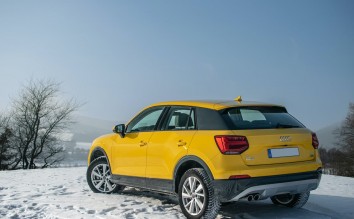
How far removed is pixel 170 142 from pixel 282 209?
7.31 ft

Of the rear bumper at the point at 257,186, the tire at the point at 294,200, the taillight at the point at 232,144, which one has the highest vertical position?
the taillight at the point at 232,144

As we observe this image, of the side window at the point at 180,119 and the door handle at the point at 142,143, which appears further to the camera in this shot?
the door handle at the point at 142,143

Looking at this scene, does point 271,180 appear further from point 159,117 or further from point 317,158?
point 159,117

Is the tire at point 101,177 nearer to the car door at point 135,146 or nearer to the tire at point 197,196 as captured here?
the car door at point 135,146

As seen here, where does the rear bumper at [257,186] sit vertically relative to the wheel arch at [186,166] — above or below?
below

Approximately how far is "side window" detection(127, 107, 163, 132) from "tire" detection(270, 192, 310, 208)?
2517mm

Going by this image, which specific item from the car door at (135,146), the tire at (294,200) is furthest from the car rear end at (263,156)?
the car door at (135,146)

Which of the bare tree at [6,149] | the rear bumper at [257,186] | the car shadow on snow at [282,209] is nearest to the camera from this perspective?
the rear bumper at [257,186]

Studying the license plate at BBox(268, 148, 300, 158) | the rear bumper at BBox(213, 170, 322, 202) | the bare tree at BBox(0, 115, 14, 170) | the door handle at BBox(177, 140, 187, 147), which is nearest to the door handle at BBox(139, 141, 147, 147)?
the door handle at BBox(177, 140, 187, 147)

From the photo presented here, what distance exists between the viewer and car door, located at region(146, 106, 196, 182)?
561 centimetres

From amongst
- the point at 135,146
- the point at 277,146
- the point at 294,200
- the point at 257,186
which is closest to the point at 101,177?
the point at 135,146

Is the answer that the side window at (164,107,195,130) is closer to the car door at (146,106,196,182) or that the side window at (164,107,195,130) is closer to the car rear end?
the car door at (146,106,196,182)

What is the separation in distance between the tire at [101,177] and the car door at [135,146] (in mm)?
526

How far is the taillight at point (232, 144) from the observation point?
193 inches
